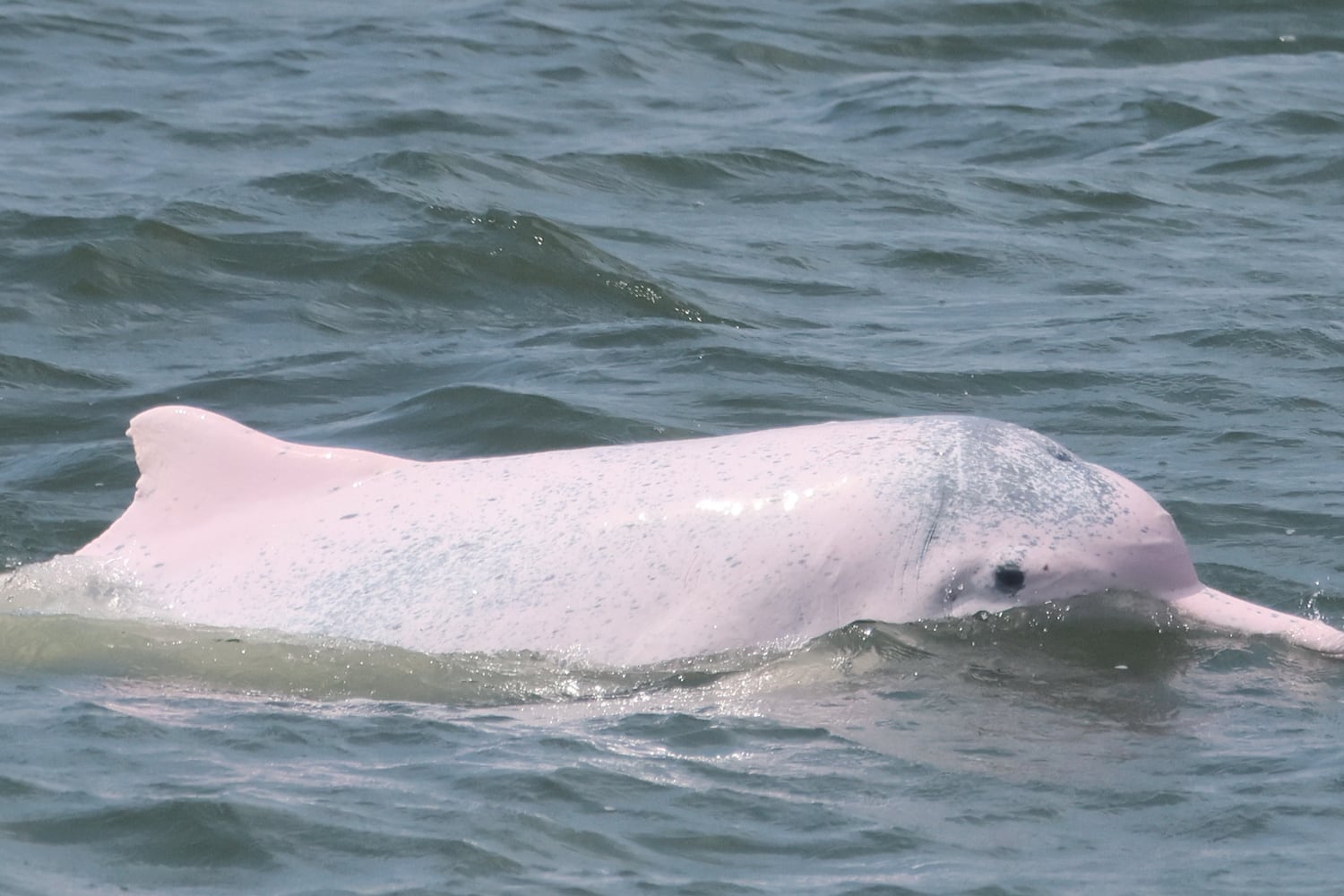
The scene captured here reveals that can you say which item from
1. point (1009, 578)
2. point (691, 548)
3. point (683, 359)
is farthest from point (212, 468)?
point (683, 359)

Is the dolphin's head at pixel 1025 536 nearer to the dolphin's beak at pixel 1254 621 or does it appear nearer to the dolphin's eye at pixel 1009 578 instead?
the dolphin's eye at pixel 1009 578

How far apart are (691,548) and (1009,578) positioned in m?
1.18

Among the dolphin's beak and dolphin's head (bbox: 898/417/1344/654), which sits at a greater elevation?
dolphin's head (bbox: 898/417/1344/654)

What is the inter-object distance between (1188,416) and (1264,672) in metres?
4.07

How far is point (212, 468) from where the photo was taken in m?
8.32

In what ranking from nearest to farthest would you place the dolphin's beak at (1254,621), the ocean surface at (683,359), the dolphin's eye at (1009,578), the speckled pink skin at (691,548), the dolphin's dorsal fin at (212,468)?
the ocean surface at (683,359) < the speckled pink skin at (691,548) < the dolphin's eye at (1009,578) < the dolphin's beak at (1254,621) < the dolphin's dorsal fin at (212,468)

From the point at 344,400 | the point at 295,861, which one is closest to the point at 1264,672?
the point at 295,861

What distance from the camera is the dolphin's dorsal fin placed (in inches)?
328

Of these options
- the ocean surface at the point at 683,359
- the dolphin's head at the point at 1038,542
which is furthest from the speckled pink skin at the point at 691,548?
the ocean surface at the point at 683,359

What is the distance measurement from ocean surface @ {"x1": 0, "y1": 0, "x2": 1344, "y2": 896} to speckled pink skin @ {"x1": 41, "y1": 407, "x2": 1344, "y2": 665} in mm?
151

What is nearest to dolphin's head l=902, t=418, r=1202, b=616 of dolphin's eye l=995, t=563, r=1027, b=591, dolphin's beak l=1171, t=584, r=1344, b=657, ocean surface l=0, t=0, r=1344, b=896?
dolphin's eye l=995, t=563, r=1027, b=591

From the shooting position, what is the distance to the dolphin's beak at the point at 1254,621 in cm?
781

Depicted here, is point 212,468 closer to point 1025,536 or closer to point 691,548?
point 691,548

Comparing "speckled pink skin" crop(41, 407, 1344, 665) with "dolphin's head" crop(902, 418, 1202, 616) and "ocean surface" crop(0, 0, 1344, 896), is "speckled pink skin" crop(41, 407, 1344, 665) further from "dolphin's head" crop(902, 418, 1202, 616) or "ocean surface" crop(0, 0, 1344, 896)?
"ocean surface" crop(0, 0, 1344, 896)
